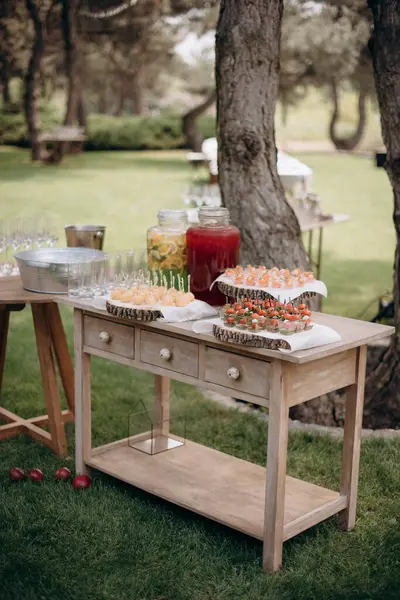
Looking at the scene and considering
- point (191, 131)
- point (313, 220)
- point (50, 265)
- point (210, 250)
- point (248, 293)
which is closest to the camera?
point (248, 293)

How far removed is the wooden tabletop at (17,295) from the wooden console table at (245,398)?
0.65ft

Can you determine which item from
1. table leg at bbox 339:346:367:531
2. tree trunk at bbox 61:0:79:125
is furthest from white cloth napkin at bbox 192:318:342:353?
tree trunk at bbox 61:0:79:125

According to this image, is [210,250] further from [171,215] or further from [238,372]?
[238,372]

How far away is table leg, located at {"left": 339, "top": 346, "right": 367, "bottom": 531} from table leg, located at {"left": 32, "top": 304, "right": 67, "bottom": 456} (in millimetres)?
1312

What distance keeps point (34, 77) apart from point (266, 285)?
53.0 feet

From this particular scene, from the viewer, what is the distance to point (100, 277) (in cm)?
309

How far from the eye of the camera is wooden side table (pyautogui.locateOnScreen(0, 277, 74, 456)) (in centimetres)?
338

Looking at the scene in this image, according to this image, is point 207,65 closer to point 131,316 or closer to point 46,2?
point 46,2

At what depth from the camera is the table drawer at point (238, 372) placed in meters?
2.52

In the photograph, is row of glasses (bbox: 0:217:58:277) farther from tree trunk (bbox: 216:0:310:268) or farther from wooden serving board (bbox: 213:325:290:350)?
wooden serving board (bbox: 213:325:290:350)

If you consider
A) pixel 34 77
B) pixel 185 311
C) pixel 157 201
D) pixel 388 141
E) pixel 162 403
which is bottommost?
pixel 157 201

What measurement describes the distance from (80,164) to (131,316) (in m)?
16.4

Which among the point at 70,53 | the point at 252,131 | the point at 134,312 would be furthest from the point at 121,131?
the point at 134,312

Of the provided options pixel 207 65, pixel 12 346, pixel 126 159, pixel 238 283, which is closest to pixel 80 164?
pixel 126 159
